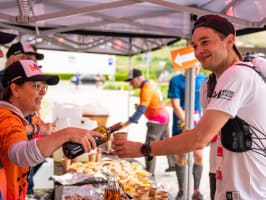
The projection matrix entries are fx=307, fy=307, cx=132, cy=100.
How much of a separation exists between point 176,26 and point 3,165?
265 cm

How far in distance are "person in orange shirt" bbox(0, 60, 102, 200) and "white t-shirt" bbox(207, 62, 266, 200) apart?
0.57 metres

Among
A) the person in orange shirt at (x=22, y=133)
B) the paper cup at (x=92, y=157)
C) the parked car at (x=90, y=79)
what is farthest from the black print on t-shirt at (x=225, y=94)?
the parked car at (x=90, y=79)

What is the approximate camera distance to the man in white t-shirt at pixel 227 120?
4.19 feet

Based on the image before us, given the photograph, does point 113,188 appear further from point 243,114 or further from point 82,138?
point 243,114

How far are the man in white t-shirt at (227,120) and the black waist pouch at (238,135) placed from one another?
0.05ft

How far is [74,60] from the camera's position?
828cm

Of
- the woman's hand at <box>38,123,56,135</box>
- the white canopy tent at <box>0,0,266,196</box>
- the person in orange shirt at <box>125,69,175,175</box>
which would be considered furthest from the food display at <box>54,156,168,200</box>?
the person in orange shirt at <box>125,69,175,175</box>

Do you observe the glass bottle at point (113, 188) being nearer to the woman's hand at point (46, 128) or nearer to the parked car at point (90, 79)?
the woman's hand at point (46, 128)

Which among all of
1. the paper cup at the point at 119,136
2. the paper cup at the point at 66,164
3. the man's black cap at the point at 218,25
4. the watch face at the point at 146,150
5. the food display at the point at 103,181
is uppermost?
the man's black cap at the point at 218,25

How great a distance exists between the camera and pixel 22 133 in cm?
130

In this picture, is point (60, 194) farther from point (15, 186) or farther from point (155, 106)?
point (155, 106)

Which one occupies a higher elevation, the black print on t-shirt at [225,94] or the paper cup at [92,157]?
the black print on t-shirt at [225,94]

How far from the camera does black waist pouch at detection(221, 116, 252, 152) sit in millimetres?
1314

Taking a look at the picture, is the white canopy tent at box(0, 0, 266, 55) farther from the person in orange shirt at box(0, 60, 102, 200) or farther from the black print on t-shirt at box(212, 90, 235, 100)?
the black print on t-shirt at box(212, 90, 235, 100)
